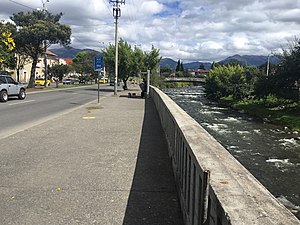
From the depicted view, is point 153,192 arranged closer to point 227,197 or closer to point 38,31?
point 227,197

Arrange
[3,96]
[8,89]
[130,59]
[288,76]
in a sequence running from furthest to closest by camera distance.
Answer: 1. [130,59]
2. [288,76]
3. [8,89]
4. [3,96]

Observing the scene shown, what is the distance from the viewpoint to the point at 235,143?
17875mm

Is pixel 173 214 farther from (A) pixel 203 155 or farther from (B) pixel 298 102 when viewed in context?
(B) pixel 298 102

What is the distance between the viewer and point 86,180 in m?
5.70

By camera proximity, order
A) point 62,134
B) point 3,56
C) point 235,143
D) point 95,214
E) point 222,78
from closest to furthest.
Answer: point 95,214 → point 62,134 → point 235,143 → point 3,56 → point 222,78

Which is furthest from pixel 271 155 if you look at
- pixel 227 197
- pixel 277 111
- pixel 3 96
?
pixel 277 111

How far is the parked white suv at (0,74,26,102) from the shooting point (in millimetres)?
21438

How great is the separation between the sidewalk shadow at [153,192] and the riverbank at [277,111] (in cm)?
2011

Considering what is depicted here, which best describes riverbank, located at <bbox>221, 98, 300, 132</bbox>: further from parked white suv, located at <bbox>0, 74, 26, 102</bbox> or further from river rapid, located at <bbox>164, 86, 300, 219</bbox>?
parked white suv, located at <bbox>0, 74, 26, 102</bbox>

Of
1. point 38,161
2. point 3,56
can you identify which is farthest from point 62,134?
point 3,56

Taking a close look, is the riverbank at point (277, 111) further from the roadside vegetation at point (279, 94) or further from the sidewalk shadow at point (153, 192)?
the sidewalk shadow at point (153, 192)

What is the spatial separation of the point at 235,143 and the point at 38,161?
13.1m

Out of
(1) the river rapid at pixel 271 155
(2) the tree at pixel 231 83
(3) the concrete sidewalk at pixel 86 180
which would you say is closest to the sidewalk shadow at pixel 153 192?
(3) the concrete sidewalk at pixel 86 180

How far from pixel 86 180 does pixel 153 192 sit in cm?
129
